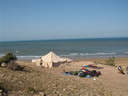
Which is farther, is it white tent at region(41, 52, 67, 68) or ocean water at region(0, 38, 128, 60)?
ocean water at region(0, 38, 128, 60)

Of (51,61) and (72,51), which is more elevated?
(51,61)

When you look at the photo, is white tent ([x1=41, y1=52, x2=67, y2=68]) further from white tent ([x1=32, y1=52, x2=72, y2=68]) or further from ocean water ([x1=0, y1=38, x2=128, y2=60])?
ocean water ([x1=0, y1=38, x2=128, y2=60])

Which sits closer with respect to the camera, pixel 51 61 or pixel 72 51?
pixel 51 61

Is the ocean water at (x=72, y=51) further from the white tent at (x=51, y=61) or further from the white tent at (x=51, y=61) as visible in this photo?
the white tent at (x=51, y=61)

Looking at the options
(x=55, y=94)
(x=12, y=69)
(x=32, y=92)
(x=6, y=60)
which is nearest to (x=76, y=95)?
(x=55, y=94)

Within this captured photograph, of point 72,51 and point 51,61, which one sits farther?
point 72,51

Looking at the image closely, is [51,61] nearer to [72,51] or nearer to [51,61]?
[51,61]

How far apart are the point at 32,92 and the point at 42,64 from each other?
40.5 feet

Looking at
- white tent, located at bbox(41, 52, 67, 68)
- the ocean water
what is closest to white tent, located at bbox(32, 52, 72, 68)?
white tent, located at bbox(41, 52, 67, 68)

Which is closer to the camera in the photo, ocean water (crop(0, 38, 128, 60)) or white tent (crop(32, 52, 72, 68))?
white tent (crop(32, 52, 72, 68))

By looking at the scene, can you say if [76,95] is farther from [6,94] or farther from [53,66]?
[53,66]

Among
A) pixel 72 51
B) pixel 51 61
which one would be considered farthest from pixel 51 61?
pixel 72 51

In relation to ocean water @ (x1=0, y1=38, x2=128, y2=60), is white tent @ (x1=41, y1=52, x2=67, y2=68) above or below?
above

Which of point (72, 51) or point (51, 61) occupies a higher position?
point (51, 61)
